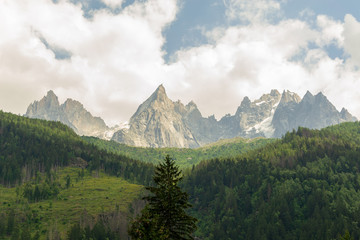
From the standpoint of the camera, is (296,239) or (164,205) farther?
(296,239)

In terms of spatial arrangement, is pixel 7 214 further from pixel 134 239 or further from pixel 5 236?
pixel 134 239

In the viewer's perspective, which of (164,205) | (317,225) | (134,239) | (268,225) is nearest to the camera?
(134,239)

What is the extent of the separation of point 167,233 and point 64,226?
184 m

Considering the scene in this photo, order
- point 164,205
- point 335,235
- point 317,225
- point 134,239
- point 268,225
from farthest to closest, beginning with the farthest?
1. point 268,225
2. point 317,225
3. point 335,235
4. point 164,205
5. point 134,239

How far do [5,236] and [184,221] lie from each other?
574 feet

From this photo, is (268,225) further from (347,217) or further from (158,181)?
(158,181)

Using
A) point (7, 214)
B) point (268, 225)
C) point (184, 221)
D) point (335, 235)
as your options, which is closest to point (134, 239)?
point (184, 221)

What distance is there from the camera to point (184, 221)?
1465 inches

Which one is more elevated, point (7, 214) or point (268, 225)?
point (7, 214)

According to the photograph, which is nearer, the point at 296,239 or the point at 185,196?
the point at 185,196

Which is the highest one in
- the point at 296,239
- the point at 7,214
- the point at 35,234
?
the point at 7,214

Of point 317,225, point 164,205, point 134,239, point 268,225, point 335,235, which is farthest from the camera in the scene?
point 268,225

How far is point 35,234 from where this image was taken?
176375 millimetres

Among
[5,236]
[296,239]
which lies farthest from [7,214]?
[296,239]
